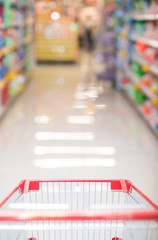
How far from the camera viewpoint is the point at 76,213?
4.48 ft

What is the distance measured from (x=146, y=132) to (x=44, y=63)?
8.09 meters

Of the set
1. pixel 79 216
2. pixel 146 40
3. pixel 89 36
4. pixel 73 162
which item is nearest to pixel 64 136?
pixel 73 162

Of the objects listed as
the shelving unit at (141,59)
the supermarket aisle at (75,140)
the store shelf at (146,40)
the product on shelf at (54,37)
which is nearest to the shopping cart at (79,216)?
the supermarket aisle at (75,140)

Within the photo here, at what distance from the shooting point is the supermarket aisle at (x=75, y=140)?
3.70 meters

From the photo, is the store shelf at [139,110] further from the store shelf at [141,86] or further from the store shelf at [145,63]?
the store shelf at [145,63]

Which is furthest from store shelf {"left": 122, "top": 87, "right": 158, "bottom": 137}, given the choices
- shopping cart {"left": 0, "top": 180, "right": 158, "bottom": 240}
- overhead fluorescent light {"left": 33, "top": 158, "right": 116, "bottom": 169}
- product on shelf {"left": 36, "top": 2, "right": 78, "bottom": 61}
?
product on shelf {"left": 36, "top": 2, "right": 78, "bottom": 61}

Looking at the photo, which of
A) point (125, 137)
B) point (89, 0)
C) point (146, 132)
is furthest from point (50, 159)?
point (89, 0)

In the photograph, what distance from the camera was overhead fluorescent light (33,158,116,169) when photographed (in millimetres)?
3900

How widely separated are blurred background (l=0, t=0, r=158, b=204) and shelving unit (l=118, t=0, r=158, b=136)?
15 millimetres

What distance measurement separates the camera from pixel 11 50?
21.4 feet

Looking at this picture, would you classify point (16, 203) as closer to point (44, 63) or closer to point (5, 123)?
point (5, 123)

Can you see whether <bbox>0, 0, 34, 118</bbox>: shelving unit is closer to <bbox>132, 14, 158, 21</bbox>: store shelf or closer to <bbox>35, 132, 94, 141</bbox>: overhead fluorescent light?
<bbox>35, 132, 94, 141</bbox>: overhead fluorescent light

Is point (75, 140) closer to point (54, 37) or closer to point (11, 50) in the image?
point (11, 50)

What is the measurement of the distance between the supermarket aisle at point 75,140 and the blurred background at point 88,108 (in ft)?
0.04
